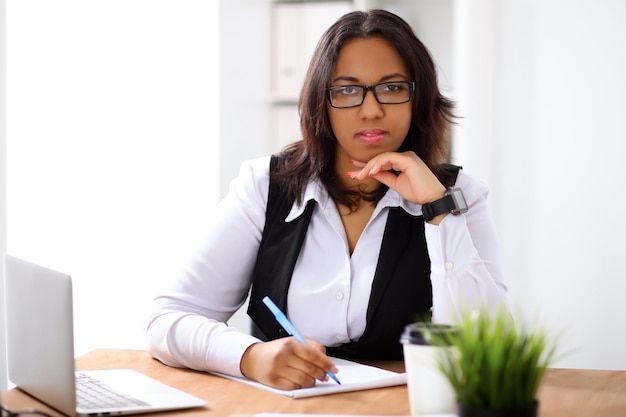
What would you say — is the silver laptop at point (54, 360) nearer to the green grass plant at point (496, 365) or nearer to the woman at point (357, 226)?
the woman at point (357, 226)

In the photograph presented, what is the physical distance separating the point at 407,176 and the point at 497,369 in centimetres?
95

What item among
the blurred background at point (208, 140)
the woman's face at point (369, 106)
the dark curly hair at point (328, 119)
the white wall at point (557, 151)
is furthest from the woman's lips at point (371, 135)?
the white wall at point (557, 151)

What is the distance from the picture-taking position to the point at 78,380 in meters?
1.41

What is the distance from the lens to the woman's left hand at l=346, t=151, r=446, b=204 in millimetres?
1784

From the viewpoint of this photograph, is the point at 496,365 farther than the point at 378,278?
No

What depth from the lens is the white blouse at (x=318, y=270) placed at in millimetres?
1673

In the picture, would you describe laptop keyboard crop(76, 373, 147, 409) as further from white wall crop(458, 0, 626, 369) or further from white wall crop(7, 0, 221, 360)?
white wall crop(458, 0, 626, 369)

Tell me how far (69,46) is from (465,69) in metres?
1.63

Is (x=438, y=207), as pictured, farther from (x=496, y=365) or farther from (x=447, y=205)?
(x=496, y=365)

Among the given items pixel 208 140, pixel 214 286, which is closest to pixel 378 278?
pixel 214 286

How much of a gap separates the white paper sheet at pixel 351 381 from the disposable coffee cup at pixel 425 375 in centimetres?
22

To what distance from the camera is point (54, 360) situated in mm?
1182

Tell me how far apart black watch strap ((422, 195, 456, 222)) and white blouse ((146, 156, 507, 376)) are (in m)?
0.03

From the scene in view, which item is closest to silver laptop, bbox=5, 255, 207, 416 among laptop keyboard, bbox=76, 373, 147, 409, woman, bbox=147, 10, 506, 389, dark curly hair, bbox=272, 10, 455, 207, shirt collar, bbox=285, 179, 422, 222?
laptop keyboard, bbox=76, 373, 147, 409
